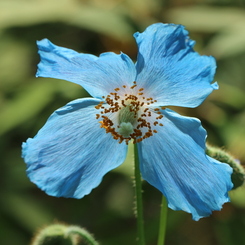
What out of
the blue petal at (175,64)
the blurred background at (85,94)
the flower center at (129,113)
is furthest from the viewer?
the blurred background at (85,94)

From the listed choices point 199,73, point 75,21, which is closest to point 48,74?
point 199,73

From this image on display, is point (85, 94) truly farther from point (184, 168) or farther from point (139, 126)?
point (184, 168)

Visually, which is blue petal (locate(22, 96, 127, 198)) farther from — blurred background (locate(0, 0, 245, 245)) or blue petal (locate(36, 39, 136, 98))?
blurred background (locate(0, 0, 245, 245))

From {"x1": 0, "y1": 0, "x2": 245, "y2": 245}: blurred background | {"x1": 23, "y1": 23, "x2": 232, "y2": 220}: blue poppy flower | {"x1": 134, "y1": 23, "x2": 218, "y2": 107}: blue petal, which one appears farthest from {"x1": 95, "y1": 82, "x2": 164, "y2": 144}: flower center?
{"x1": 0, "y1": 0, "x2": 245, "y2": 245}: blurred background

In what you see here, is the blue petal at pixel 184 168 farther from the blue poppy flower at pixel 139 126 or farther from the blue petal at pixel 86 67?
the blue petal at pixel 86 67

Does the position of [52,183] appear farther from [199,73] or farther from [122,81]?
[199,73]

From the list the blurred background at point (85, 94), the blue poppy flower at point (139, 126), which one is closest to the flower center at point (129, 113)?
the blue poppy flower at point (139, 126)

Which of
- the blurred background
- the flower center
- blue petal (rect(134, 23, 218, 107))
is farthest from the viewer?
the blurred background

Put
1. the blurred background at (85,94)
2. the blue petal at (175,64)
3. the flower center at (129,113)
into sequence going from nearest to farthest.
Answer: the blue petal at (175,64) < the flower center at (129,113) < the blurred background at (85,94)
